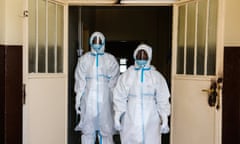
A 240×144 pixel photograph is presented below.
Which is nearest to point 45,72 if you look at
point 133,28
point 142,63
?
point 142,63

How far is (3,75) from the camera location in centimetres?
258

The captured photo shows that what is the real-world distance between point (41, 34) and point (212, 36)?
152cm

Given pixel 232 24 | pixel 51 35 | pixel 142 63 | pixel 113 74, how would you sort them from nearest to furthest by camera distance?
pixel 142 63 → pixel 232 24 → pixel 51 35 → pixel 113 74

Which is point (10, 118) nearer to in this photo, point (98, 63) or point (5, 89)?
point (5, 89)

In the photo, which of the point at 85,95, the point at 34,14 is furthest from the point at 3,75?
the point at 85,95

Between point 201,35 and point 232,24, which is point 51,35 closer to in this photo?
point 201,35

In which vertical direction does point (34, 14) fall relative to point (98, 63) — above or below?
above

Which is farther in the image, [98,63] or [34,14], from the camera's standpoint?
[98,63]

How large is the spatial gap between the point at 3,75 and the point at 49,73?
1.58 feet

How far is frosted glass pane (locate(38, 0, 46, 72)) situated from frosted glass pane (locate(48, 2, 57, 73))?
0.10 metres

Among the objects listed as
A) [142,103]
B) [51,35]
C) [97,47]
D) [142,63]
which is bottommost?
[142,103]

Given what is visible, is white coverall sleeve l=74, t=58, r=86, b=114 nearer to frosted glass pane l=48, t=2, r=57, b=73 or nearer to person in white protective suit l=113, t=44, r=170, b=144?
frosted glass pane l=48, t=2, r=57, b=73

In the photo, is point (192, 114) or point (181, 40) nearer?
point (192, 114)

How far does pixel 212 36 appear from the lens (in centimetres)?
269
